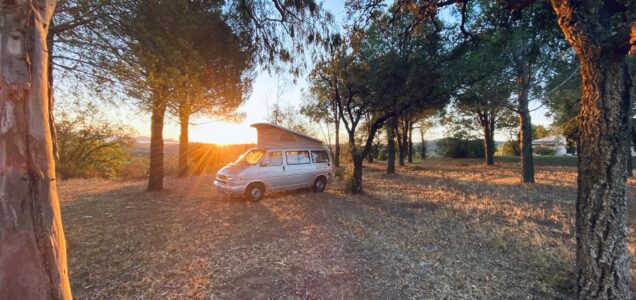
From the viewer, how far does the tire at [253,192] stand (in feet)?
24.1

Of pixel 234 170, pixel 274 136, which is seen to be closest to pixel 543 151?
pixel 274 136

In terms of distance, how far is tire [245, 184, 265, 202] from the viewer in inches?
289

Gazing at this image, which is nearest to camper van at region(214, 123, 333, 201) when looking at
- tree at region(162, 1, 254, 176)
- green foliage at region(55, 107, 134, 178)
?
tree at region(162, 1, 254, 176)

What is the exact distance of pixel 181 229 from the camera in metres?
4.91

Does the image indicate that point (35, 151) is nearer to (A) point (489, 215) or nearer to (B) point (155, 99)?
(B) point (155, 99)

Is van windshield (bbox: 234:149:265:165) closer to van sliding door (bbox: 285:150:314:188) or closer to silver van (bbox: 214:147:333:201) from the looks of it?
silver van (bbox: 214:147:333:201)

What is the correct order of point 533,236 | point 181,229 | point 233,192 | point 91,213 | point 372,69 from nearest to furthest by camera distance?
→ point 533,236
point 181,229
point 91,213
point 233,192
point 372,69

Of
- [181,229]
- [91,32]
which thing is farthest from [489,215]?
[91,32]

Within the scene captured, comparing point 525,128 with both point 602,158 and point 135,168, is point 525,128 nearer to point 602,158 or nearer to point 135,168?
point 602,158

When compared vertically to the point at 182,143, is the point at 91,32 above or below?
above

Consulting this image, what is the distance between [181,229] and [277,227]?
1.94 meters

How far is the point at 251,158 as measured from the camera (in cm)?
799

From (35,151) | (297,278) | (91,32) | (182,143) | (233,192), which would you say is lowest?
(297,278)

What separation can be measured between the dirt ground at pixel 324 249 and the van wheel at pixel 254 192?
433mm
